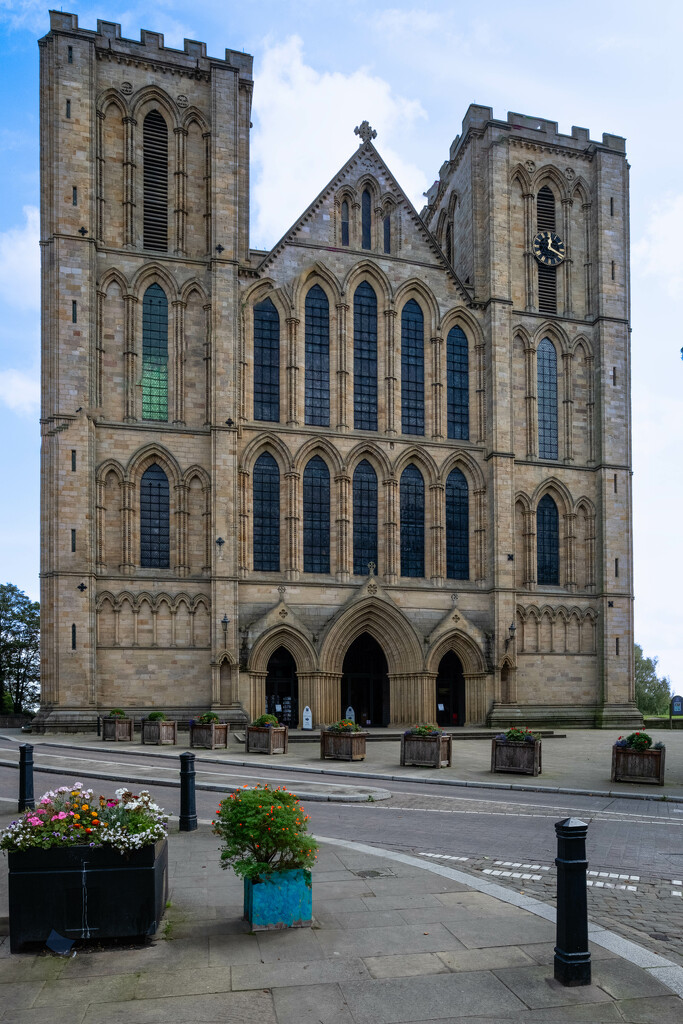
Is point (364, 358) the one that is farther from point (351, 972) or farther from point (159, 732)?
point (351, 972)

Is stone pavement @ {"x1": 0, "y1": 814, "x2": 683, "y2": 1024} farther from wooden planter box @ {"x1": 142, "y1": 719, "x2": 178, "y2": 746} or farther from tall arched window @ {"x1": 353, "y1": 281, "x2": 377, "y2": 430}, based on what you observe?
tall arched window @ {"x1": 353, "y1": 281, "x2": 377, "y2": 430}

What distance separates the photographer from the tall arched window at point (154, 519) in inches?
1427

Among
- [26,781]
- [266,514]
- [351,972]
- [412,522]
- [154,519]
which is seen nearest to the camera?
[351,972]

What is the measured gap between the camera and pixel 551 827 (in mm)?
13883

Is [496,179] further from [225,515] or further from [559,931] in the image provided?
[559,931]

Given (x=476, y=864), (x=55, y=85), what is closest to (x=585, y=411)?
(x=55, y=85)

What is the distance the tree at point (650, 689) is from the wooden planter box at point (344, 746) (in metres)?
51.4

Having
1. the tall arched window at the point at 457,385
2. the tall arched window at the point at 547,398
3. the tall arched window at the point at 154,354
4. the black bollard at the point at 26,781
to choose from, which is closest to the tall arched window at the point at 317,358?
the tall arched window at the point at 457,385

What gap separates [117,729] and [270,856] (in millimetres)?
23687

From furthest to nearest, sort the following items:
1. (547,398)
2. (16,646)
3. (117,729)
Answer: (16,646) < (547,398) < (117,729)

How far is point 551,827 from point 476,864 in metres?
3.47

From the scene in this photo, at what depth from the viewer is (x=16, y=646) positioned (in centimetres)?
5716

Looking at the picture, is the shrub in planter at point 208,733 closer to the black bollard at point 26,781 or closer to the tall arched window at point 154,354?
the black bollard at point 26,781

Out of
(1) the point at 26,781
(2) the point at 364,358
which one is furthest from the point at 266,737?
(2) the point at 364,358
